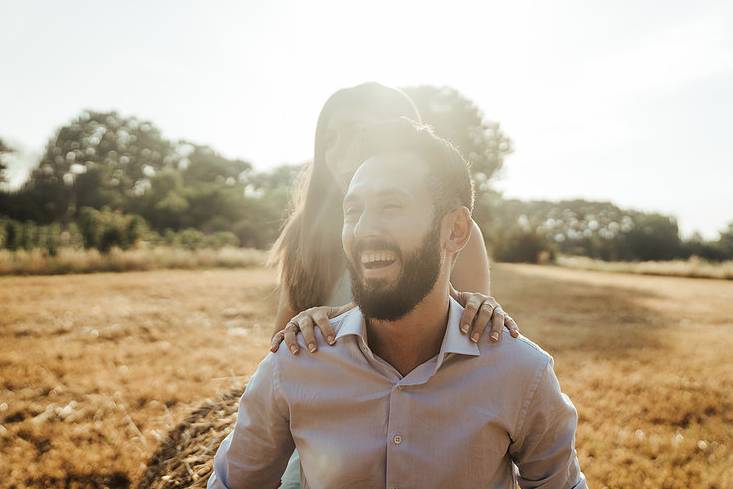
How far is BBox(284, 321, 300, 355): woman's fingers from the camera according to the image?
1690mm

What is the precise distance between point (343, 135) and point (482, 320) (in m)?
1.76

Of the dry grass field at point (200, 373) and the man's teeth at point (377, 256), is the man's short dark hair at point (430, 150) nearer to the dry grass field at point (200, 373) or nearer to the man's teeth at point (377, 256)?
the man's teeth at point (377, 256)

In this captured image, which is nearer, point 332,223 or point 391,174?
point 391,174

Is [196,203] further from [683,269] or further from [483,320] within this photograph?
[483,320]

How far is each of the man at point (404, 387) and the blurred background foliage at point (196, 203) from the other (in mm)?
15506

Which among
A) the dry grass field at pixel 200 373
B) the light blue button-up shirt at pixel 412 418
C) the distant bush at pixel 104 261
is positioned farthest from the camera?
the distant bush at pixel 104 261

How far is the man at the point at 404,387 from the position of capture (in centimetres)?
156

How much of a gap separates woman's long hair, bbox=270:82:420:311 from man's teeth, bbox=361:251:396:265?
159 cm

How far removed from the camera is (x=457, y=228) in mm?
1804

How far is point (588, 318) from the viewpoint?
9758 millimetres

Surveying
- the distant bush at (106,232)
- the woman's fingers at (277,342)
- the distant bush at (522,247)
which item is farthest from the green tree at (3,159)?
the woman's fingers at (277,342)

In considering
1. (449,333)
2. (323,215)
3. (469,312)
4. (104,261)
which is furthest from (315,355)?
(104,261)

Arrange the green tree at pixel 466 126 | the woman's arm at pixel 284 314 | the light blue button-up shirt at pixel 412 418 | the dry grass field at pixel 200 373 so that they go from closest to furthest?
the light blue button-up shirt at pixel 412 418, the woman's arm at pixel 284 314, the dry grass field at pixel 200 373, the green tree at pixel 466 126

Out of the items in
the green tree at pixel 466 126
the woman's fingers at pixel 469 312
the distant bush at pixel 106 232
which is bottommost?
the distant bush at pixel 106 232
